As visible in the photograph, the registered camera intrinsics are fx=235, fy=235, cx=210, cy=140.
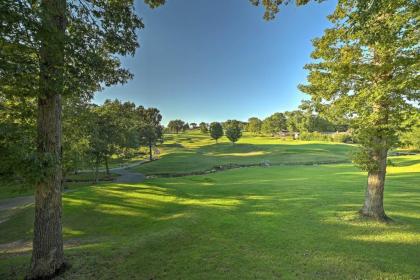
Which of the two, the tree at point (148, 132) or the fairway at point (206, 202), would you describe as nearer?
the fairway at point (206, 202)

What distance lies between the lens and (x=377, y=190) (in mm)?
8875

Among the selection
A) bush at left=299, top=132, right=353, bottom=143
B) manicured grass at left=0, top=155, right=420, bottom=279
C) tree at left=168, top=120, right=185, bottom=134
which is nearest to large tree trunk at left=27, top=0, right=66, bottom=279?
manicured grass at left=0, top=155, right=420, bottom=279

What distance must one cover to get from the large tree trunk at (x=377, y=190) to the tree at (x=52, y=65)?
31.1 feet

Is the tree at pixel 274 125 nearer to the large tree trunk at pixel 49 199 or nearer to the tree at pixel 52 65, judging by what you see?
the tree at pixel 52 65

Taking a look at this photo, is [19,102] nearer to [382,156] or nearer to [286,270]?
[286,270]

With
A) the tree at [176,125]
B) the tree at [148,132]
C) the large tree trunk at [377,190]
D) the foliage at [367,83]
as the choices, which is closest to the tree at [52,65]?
the foliage at [367,83]

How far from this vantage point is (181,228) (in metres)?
9.01

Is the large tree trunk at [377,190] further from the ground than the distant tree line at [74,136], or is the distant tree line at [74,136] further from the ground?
the distant tree line at [74,136]

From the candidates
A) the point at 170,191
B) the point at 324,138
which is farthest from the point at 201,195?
the point at 324,138

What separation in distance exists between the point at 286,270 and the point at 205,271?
1.94 meters

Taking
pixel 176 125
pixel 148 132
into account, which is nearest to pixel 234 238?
pixel 148 132

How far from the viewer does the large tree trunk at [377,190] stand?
871 cm

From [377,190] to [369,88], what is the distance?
3869 mm

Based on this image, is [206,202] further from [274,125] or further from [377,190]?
[274,125]
